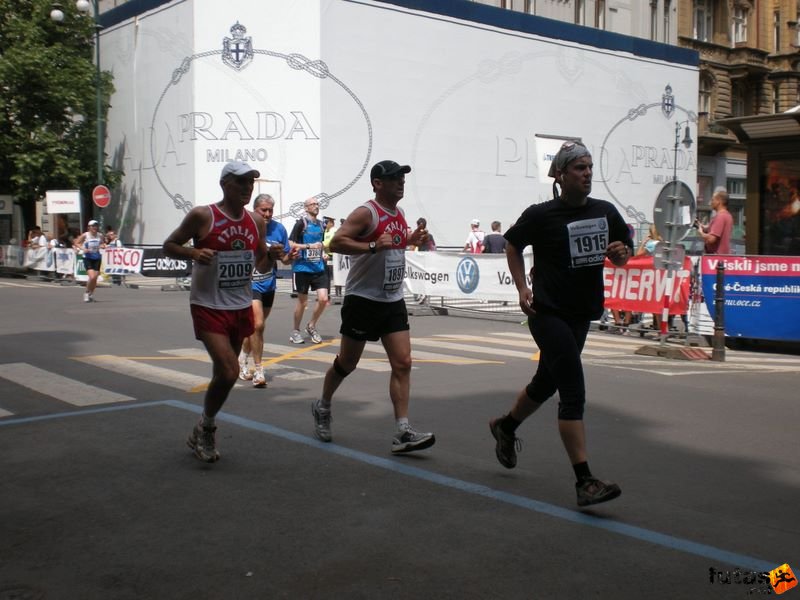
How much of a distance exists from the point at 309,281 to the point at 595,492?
8.10m

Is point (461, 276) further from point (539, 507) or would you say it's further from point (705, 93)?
point (705, 93)

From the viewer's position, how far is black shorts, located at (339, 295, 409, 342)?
638 centimetres

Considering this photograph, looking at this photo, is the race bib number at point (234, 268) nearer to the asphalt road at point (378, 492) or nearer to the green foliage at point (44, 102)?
the asphalt road at point (378, 492)

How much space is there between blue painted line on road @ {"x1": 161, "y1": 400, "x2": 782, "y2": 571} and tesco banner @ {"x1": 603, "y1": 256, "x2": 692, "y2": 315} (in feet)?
25.4

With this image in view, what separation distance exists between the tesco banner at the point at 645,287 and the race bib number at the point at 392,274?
24.6 ft

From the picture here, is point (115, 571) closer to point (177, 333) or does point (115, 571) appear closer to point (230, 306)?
point (230, 306)

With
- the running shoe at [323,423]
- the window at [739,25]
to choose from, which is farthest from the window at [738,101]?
the running shoe at [323,423]

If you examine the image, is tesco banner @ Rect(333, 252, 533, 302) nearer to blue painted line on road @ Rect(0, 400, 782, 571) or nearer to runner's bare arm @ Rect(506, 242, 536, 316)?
blue painted line on road @ Rect(0, 400, 782, 571)

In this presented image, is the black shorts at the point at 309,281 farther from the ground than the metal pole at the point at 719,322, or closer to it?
farther from the ground

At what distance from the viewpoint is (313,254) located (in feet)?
40.8

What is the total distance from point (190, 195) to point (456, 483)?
2654 cm

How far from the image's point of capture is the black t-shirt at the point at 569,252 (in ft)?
17.1

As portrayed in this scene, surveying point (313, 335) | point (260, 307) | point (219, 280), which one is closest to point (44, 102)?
point (313, 335)

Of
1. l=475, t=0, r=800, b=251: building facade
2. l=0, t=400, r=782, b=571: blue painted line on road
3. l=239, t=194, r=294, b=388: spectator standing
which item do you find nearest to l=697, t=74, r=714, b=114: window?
l=475, t=0, r=800, b=251: building facade
